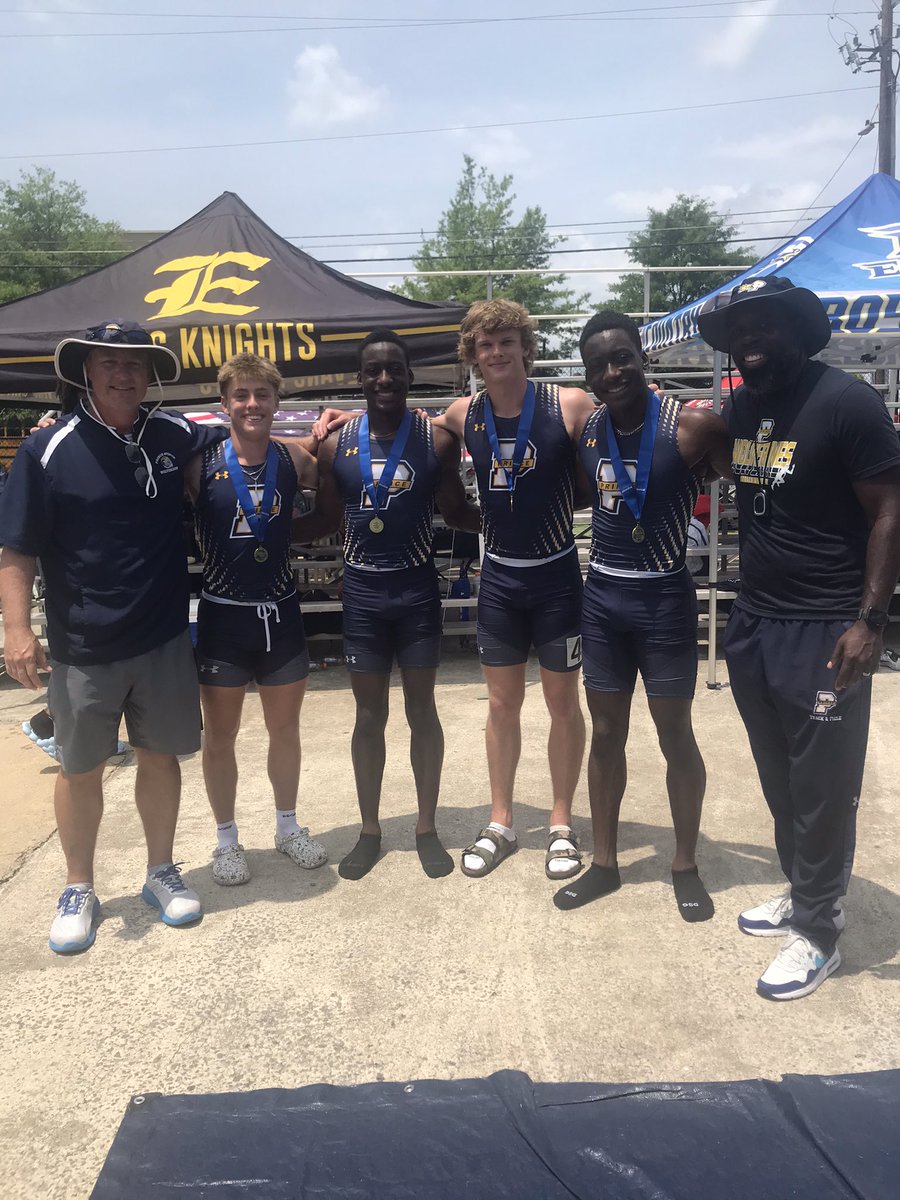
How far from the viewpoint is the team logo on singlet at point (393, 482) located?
326 cm

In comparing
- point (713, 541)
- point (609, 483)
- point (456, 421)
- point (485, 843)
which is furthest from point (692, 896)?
point (713, 541)

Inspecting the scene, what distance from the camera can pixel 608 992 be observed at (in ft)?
8.45

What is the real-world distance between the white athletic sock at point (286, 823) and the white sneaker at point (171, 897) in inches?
17.6

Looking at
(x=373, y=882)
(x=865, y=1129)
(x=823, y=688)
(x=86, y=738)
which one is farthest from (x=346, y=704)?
(x=865, y=1129)

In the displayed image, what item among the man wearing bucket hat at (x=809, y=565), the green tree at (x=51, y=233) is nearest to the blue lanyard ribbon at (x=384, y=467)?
the man wearing bucket hat at (x=809, y=565)

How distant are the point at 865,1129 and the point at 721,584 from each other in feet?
5.85

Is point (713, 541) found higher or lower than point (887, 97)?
lower

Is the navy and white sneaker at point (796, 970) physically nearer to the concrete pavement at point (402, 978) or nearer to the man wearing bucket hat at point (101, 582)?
the concrete pavement at point (402, 978)

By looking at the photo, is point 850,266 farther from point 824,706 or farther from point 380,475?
point 824,706

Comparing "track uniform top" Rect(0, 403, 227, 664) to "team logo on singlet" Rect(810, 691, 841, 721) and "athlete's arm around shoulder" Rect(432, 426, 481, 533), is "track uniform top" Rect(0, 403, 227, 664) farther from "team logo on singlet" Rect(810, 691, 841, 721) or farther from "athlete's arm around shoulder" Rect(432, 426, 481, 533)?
"team logo on singlet" Rect(810, 691, 841, 721)

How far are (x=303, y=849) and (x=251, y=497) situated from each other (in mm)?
1480

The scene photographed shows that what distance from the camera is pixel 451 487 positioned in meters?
3.55

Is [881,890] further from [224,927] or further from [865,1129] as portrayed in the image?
[224,927]

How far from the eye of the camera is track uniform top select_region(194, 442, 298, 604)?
314 centimetres
